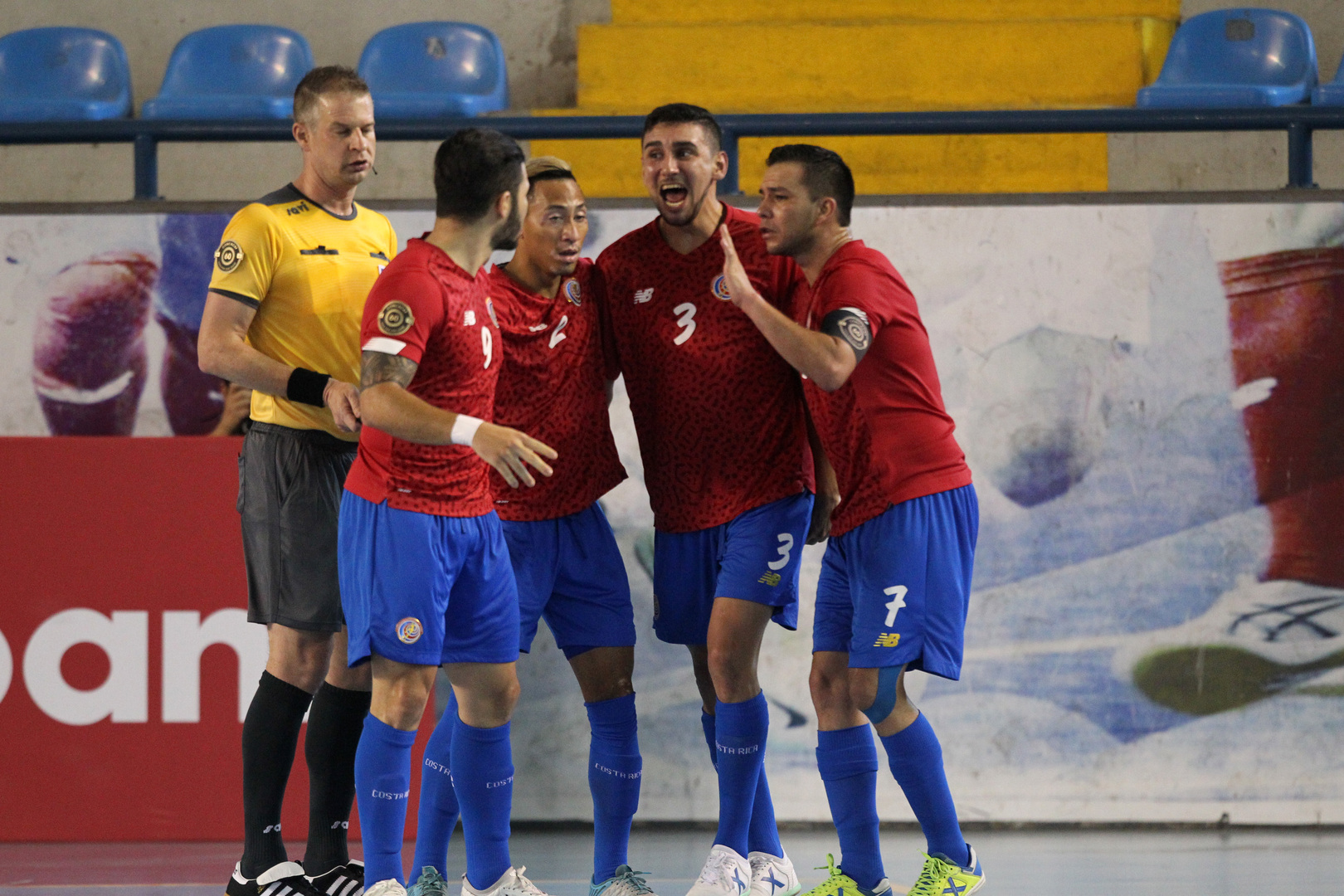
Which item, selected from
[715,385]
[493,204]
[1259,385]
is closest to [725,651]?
[715,385]

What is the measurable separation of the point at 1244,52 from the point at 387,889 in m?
7.05

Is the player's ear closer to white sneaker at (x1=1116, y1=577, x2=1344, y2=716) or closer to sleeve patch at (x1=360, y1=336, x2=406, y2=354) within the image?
sleeve patch at (x1=360, y1=336, x2=406, y2=354)

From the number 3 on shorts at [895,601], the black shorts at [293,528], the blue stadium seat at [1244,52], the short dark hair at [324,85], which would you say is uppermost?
the blue stadium seat at [1244,52]

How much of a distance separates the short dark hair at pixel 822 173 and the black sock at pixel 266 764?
206 centimetres

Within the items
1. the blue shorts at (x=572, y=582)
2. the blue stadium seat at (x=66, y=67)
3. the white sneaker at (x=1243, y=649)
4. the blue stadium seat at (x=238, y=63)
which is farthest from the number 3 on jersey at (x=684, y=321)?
the blue stadium seat at (x=66, y=67)

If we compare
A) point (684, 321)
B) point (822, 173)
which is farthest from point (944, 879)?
point (822, 173)

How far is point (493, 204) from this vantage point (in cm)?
385

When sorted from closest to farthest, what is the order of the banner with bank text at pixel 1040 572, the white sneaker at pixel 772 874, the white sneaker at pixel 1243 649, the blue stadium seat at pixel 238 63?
the white sneaker at pixel 772 874, the banner with bank text at pixel 1040 572, the white sneaker at pixel 1243 649, the blue stadium seat at pixel 238 63

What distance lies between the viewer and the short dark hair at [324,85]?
423cm

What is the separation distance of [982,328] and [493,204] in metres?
2.59

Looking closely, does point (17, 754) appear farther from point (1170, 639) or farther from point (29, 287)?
point (1170, 639)

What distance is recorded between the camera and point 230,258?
13.6 feet

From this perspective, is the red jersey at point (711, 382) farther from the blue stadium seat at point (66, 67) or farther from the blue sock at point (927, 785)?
the blue stadium seat at point (66, 67)

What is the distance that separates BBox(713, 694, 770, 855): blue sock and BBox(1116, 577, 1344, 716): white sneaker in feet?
6.70
